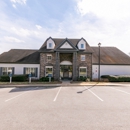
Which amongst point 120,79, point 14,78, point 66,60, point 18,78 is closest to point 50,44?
point 66,60

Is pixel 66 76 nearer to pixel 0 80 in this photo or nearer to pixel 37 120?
pixel 0 80

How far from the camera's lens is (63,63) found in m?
23.2

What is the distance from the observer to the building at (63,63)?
21.8 m

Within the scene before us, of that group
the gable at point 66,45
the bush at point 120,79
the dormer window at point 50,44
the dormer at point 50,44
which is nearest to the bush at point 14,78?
the dormer at point 50,44

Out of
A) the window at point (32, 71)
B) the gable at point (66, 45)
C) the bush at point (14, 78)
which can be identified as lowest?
the bush at point (14, 78)

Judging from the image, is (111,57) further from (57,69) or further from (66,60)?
(57,69)

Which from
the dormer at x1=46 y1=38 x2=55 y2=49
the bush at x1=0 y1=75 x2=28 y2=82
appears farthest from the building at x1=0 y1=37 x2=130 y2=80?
the bush at x1=0 y1=75 x2=28 y2=82

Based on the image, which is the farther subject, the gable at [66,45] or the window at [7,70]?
the window at [7,70]

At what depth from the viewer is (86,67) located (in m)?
22.8

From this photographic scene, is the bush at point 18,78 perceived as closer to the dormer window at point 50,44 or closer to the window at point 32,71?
the window at point 32,71

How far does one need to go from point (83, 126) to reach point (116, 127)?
1211 millimetres

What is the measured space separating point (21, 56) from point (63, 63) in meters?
9.24

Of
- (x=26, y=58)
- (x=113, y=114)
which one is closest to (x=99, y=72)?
(x=26, y=58)

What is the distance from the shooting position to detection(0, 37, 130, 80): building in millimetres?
21766
